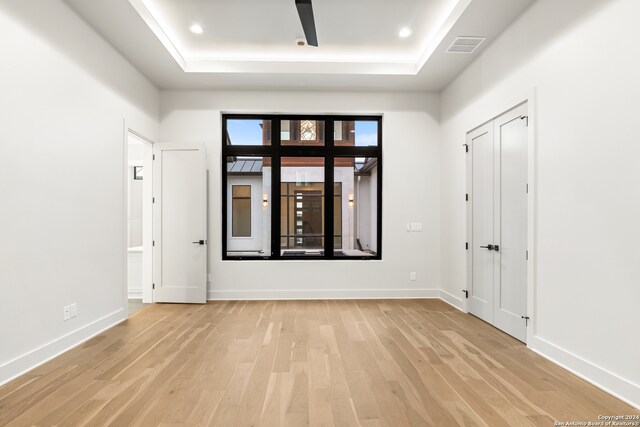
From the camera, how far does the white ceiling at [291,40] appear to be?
358 centimetres

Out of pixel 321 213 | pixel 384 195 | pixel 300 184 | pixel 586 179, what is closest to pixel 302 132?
pixel 300 184

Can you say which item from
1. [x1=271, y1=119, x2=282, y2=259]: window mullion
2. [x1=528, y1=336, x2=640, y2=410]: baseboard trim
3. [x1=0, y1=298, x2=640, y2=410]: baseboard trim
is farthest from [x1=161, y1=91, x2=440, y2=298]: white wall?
[x1=528, y1=336, x2=640, y2=410]: baseboard trim

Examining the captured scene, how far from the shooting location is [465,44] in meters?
4.01

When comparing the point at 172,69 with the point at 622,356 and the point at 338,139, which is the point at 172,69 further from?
the point at 622,356

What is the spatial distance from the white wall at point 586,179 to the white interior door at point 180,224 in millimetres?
4213

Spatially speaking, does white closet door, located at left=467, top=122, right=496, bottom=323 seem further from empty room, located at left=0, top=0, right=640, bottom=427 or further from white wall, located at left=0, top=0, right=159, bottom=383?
white wall, located at left=0, top=0, right=159, bottom=383

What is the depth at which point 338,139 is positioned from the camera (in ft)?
18.4

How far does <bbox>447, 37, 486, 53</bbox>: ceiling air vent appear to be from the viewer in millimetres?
3896

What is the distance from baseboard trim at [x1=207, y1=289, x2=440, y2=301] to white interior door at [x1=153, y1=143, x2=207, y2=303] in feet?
1.23

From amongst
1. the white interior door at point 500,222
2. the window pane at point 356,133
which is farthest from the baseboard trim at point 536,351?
the window pane at point 356,133

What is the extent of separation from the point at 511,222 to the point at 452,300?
181 centimetres

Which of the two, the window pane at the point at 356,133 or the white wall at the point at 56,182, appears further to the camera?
the window pane at the point at 356,133

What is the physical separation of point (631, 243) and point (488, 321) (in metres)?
2.09

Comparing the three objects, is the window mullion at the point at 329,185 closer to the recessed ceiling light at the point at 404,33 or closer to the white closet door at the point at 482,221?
the recessed ceiling light at the point at 404,33
